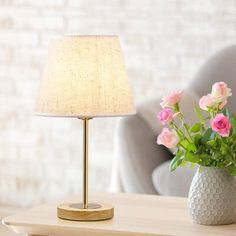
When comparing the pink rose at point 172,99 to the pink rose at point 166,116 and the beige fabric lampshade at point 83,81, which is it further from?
the beige fabric lampshade at point 83,81

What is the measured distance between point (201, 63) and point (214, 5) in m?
0.28

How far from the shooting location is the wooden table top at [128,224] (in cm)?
196

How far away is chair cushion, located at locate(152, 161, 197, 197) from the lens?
3.00 m

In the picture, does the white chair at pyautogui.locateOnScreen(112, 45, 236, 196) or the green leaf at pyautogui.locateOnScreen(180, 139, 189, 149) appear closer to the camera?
the green leaf at pyautogui.locateOnScreen(180, 139, 189, 149)

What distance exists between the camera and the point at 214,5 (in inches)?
152

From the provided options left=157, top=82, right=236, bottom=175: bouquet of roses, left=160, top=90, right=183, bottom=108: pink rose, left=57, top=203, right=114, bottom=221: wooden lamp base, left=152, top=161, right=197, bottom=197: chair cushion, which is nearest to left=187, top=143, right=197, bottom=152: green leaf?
left=157, top=82, right=236, bottom=175: bouquet of roses

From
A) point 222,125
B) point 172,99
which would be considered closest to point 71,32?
point 172,99

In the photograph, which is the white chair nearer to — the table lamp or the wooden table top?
the wooden table top

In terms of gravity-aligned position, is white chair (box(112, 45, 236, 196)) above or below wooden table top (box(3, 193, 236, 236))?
above

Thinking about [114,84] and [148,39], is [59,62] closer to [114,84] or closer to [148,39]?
[114,84]

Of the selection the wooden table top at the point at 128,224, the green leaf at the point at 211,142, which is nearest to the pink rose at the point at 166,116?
the green leaf at the point at 211,142

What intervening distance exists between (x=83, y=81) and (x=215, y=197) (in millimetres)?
430

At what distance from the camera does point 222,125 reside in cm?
190

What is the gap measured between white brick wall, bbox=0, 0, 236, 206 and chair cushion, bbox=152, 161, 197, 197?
37.6 inches
